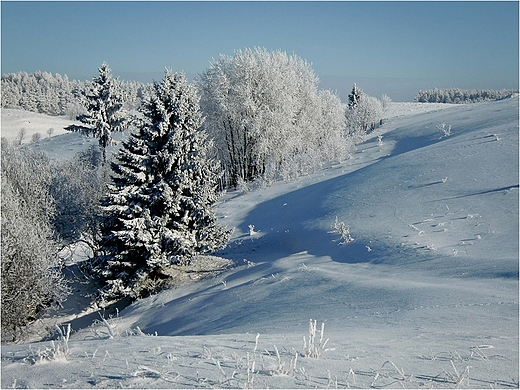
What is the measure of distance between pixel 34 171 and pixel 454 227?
17.8 metres

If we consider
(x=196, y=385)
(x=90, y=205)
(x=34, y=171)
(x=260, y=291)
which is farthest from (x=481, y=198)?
(x=34, y=171)

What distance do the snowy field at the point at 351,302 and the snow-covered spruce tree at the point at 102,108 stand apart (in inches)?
579

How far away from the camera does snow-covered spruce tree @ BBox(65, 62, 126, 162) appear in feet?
104

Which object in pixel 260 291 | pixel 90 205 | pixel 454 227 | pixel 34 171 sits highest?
pixel 34 171

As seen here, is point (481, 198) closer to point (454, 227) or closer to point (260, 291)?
point (454, 227)

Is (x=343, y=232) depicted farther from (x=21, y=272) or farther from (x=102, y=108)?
(x=102, y=108)

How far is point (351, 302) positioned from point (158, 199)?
9367 mm

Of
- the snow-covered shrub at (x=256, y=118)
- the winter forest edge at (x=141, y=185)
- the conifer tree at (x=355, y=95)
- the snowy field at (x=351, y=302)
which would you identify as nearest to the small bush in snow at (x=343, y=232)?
the snowy field at (x=351, y=302)

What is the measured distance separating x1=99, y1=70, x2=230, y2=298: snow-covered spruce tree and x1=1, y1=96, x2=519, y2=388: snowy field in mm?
1638

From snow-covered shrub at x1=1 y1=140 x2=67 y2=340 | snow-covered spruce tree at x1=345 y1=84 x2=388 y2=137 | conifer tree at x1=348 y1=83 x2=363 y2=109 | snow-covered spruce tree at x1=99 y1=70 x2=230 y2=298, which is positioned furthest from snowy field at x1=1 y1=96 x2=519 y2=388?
conifer tree at x1=348 y1=83 x2=363 y2=109

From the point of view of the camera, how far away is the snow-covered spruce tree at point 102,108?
31.7 meters

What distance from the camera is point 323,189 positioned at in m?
21.3

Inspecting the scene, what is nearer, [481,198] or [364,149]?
[481,198]

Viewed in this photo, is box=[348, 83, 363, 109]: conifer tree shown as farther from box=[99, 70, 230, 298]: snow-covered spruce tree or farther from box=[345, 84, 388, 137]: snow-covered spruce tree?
box=[99, 70, 230, 298]: snow-covered spruce tree
